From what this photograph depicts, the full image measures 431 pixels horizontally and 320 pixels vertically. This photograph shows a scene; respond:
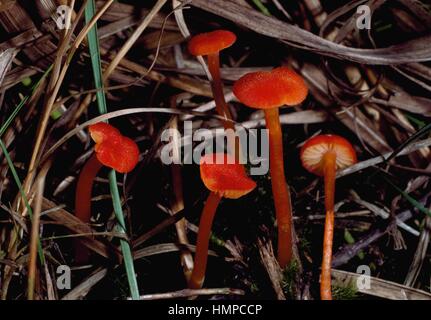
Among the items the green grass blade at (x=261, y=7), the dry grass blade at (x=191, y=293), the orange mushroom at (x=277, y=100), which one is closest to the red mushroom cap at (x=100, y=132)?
the orange mushroom at (x=277, y=100)

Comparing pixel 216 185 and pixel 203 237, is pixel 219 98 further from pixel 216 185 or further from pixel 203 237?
pixel 203 237

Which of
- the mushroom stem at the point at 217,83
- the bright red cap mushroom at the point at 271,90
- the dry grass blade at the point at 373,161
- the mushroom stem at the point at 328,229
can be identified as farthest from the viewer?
the dry grass blade at the point at 373,161

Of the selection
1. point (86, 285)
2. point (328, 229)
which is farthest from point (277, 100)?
point (86, 285)

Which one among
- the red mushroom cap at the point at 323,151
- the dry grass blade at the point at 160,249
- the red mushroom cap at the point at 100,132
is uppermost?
the red mushroom cap at the point at 100,132

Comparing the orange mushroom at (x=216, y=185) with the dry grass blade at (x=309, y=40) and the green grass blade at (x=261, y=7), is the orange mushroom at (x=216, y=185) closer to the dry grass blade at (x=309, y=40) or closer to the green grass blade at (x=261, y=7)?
the dry grass blade at (x=309, y=40)

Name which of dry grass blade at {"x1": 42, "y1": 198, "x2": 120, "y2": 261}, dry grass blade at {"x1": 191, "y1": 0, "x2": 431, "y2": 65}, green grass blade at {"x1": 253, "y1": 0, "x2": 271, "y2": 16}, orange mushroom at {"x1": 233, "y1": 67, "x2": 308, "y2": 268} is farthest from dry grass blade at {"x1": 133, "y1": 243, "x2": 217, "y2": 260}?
green grass blade at {"x1": 253, "y1": 0, "x2": 271, "y2": 16}
